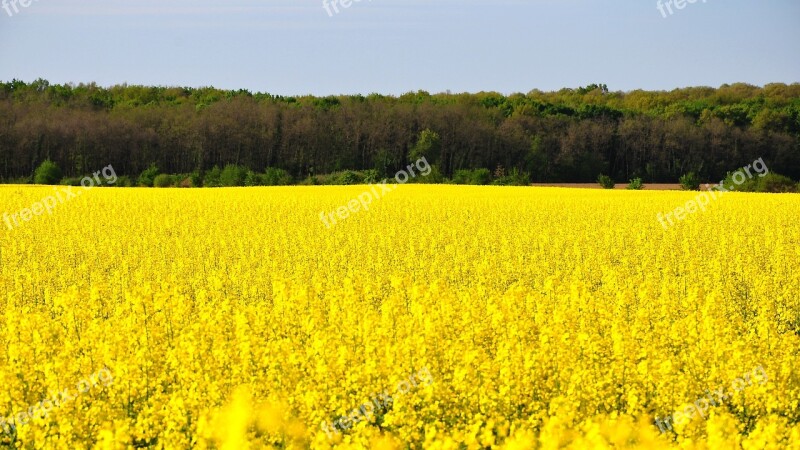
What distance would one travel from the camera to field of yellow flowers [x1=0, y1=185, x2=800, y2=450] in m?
6.78

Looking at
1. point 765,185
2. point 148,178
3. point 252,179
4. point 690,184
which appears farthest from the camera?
point 148,178

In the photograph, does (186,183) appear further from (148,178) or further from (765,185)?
(765,185)

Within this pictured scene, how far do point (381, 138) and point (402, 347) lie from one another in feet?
219

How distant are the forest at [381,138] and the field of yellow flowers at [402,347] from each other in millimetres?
49887

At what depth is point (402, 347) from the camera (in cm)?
856

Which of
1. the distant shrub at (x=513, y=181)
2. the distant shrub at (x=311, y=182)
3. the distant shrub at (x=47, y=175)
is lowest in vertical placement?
the distant shrub at (x=513, y=181)

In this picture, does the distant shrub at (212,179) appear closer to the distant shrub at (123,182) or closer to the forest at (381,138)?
the distant shrub at (123,182)

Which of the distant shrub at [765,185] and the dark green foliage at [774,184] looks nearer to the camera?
A: the dark green foliage at [774,184]

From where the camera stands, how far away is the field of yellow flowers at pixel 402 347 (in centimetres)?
678

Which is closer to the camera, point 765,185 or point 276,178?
point 765,185

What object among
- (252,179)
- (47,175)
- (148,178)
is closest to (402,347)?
(252,179)

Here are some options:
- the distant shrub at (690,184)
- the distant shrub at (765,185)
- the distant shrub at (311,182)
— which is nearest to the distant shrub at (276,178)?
the distant shrub at (311,182)

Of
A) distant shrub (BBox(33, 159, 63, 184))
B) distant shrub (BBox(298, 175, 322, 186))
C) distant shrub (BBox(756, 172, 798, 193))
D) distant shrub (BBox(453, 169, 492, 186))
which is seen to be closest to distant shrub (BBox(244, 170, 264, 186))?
distant shrub (BBox(298, 175, 322, 186))

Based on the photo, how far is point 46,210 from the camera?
2689 centimetres
